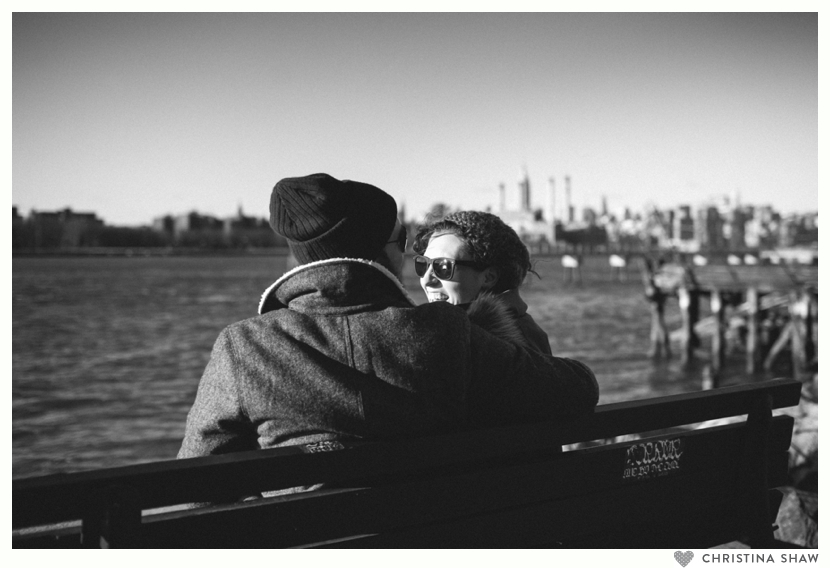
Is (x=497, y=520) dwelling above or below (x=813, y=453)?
above

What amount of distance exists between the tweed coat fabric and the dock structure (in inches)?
852

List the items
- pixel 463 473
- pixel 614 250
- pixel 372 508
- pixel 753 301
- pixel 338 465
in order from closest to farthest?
pixel 338 465 → pixel 372 508 → pixel 463 473 → pixel 753 301 → pixel 614 250

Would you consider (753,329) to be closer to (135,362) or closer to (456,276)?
(135,362)

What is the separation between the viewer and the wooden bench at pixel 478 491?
86.4 inches

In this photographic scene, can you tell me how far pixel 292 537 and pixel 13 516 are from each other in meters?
0.78

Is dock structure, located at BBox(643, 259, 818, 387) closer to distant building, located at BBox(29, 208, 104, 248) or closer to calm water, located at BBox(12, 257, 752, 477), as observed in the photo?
calm water, located at BBox(12, 257, 752, 477)

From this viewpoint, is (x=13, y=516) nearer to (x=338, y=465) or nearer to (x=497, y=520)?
(x=338, y=465)

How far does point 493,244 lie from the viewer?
371cm

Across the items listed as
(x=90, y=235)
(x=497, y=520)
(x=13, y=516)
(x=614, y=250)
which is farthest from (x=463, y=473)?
(x=614, y=250)

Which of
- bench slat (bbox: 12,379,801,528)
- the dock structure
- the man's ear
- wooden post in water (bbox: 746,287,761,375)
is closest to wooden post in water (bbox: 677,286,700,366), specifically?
the dock structure

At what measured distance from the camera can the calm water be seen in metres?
16.6

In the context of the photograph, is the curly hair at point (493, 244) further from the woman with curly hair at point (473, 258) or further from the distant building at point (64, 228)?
the distant building at point (64, 228)

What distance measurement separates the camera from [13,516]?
6.57 ft
